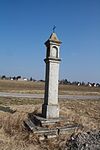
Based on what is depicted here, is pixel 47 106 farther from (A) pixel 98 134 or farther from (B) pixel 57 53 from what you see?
(A) pixel 98 134

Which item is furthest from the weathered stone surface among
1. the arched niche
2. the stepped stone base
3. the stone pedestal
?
the arched niche

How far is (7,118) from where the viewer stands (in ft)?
29.4

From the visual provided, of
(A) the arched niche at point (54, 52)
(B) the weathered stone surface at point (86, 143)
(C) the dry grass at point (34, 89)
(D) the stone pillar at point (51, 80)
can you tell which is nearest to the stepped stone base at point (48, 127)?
(D) the stone pillar at point (51, 80)

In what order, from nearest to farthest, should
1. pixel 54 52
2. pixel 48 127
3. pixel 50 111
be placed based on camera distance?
pixel 48 127 < pixel 50 111 < pixel 54 52

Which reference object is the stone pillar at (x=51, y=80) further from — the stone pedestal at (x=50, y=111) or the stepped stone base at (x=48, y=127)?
the stepped stone base at (x=48, y=127)

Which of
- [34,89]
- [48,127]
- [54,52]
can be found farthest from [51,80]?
[34,89]

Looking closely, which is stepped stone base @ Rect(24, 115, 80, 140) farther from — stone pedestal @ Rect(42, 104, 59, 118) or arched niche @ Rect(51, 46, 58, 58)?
arched niche @ Rect(51, 46, 58, 58)

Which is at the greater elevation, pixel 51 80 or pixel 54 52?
pixel 54 52

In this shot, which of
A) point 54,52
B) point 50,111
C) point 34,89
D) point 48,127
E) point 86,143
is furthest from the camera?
point 34,89

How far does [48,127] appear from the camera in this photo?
8.00 meters

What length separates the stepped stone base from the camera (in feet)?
24.6

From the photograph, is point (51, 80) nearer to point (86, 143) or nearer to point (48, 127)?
point (48, 127)

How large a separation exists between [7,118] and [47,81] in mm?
2122

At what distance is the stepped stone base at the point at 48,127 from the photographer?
748 cm
